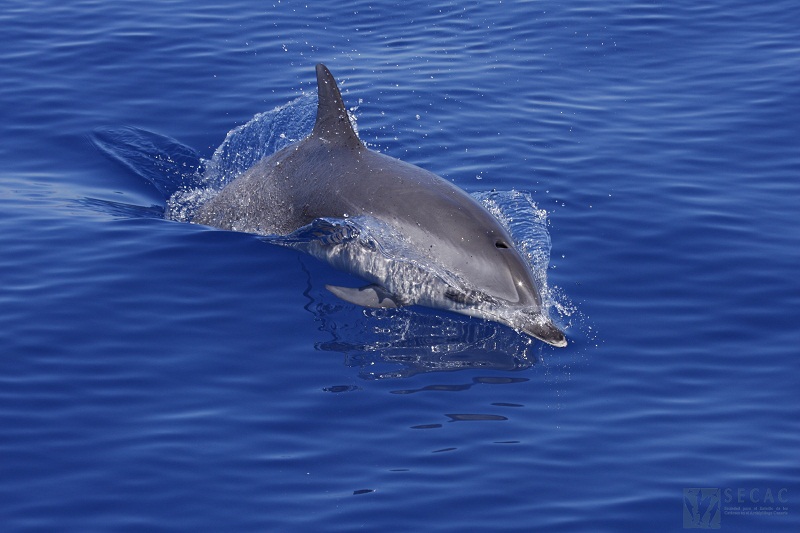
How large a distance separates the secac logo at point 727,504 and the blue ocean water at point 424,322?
0.03 m

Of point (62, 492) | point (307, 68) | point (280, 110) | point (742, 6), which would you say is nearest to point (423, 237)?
point (62, 492)

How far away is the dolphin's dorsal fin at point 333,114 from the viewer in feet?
44.5

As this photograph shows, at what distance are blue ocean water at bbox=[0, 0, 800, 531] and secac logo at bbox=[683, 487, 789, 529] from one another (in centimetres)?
3

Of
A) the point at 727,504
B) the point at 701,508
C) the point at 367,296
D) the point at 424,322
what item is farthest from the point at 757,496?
the point at 367,296

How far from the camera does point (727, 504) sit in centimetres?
930

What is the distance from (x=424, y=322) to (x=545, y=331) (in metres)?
1.40

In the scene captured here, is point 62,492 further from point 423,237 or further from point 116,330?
point 423,237

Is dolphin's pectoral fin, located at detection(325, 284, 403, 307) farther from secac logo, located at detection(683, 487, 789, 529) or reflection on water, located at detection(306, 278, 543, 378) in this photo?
secac logo, located at detection(683, 487, 789, 529)

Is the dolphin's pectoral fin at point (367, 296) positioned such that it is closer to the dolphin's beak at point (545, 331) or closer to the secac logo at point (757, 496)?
the dolphin's beak at point (545, 331)

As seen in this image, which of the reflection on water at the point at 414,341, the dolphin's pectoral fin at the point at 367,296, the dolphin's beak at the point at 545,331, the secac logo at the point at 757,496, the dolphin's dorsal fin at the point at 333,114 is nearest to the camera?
the secac logo at the point at 757,496

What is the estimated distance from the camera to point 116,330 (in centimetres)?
1188

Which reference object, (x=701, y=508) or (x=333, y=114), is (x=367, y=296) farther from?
(x=701, y=508)

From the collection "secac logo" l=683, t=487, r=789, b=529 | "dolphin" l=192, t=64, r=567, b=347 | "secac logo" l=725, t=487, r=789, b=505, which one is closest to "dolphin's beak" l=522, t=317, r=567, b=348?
"dolphin" l=192, t=64, r=567, b=347

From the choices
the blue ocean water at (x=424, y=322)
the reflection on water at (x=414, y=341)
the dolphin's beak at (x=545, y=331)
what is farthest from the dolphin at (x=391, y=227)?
the blue ocean water at (x=424, y=322)
